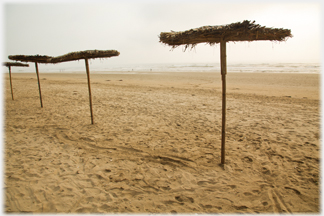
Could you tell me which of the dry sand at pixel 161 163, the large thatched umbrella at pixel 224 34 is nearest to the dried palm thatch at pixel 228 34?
the large thatched umbrella at pixel 224 34

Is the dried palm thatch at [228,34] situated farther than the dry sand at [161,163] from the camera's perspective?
Yes

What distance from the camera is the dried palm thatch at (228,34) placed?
282 centimetres

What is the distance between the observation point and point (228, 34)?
9.87ft

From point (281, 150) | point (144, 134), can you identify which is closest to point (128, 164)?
point (144, 134)

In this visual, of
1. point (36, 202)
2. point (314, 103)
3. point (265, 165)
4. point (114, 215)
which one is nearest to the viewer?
point (114, 215)

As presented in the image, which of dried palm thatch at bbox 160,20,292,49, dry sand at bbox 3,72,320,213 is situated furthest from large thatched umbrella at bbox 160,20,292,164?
dry sand at bbox 3,72,320,213

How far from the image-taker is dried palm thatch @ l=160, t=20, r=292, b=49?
9.27ft

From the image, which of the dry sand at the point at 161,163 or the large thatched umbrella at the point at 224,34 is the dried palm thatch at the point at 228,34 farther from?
the dry sand at the point at 161,163

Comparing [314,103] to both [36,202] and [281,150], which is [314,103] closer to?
[281,150]

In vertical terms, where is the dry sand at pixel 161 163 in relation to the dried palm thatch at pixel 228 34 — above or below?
below

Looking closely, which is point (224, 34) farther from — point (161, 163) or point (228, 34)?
point (161, 163)

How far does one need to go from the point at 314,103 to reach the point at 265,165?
277 inches

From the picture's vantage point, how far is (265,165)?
3.48 metres

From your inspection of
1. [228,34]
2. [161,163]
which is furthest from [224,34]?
[161,163]
